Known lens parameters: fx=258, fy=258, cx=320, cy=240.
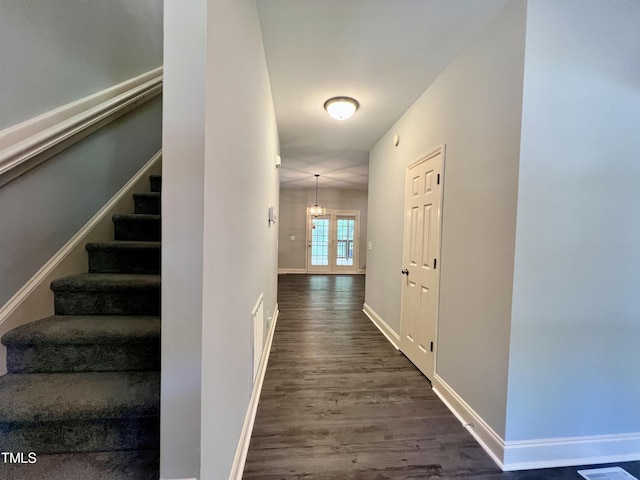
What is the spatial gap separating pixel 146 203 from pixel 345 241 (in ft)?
22.6

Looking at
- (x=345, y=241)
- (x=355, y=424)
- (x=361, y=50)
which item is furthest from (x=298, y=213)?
(x=355, y=424)

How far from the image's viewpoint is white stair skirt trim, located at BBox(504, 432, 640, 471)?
147cm

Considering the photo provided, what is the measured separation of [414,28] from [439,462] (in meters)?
2.72

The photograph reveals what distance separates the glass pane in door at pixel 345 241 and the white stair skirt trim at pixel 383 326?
4121 millimetres

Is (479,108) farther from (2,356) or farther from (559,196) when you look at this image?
(2,356)

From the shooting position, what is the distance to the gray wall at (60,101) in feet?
4.15

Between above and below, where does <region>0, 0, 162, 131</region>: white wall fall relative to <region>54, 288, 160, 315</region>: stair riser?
above

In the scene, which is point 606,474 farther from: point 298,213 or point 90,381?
point 298,213

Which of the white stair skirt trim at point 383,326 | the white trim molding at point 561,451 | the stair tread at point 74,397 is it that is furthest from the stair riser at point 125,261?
the white stair skirt trim at point 383,326

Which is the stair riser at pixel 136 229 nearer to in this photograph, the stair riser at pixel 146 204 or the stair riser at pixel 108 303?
the stair riser at pixel 146 204

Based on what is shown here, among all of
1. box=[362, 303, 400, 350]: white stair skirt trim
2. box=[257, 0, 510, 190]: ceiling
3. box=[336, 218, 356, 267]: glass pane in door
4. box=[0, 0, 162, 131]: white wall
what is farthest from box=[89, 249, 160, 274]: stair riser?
box=[336, 218, 356, 267]: glass pane in door

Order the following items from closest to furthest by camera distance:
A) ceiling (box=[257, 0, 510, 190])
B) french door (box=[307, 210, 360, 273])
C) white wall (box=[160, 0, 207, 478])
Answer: white wall (box=[160, 0, 207, 478]), ceiling (box=[257, 0, 510, 190]), french door (box=[307, 210, 360, 273])

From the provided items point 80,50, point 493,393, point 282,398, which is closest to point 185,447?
point 282,398

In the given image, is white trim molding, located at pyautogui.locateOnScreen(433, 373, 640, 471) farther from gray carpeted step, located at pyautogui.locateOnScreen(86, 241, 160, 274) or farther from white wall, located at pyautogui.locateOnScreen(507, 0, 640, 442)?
gray carpeted step, located at pyautogui.locateOnScreen(86, 241, 160, 274)
